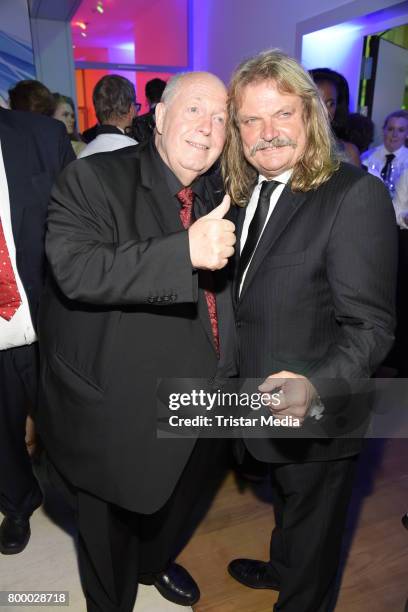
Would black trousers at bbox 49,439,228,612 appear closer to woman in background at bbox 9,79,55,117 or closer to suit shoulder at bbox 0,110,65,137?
suit shoulder at bbox 0,110,65,137

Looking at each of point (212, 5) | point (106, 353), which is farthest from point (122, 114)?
point (212, 5)

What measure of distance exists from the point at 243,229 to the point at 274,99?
380 millimetres

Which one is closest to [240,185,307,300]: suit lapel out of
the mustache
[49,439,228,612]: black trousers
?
the mustache

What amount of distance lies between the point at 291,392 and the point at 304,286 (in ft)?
0.97

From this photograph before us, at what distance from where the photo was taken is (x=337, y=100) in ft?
10.1

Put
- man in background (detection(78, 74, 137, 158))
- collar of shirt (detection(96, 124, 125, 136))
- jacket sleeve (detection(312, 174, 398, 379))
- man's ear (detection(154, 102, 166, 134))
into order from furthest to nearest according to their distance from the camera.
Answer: man in background (detection(78, 74, 137, 158)) < collar of shirt (detection(96, 124, 125, 136)) < man's ear (detection(154, 102, 166, 134)) < jacket sleeve (detection(312, 174, 398, 379))

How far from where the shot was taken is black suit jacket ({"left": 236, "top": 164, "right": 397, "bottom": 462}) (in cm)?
117

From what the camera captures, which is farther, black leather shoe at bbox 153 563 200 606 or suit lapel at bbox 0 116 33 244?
black leather shoe at bbox 153 563 200 606

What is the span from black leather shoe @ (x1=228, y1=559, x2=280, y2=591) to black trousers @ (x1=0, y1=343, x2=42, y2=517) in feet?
3.07

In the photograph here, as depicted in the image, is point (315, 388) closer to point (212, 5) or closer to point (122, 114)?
point (122, 114)

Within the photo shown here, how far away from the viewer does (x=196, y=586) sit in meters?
1.84

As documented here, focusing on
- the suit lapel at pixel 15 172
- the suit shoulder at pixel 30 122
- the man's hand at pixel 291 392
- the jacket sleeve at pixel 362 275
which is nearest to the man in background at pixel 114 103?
the suit shoulder at pixel 30 122

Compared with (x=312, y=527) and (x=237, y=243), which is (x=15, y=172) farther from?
(x=312, y=527)

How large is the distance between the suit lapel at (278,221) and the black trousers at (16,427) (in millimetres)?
1061
